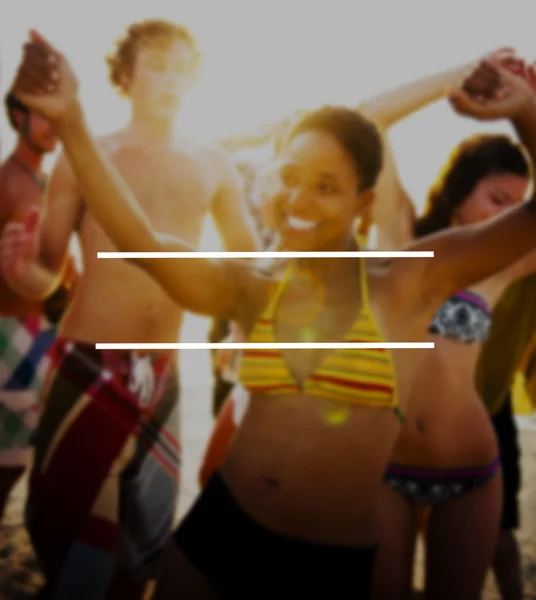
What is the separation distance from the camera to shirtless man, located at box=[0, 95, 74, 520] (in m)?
1.37

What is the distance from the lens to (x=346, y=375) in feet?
3.34

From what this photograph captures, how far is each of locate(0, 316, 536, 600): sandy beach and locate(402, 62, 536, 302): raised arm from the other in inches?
17.2

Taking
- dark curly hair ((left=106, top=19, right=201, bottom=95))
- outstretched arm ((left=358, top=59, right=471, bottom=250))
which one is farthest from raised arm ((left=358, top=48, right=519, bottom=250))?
dark curly hair ((left=106, top=19, right=201, bottom=95))

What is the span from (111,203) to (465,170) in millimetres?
741

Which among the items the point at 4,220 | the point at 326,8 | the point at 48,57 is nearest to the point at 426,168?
the point at 326,8

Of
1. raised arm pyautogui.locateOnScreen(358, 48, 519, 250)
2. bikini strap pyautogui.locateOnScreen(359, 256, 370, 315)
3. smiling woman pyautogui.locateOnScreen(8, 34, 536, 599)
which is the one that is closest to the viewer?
smiling woman pyautogui.locateOnScreen(8, 34, 536, 599)

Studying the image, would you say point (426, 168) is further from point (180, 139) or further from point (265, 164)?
point (180, 139)

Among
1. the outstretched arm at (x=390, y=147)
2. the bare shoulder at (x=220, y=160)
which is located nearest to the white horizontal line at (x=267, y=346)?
the outstretched arm at (x=390, y=147)

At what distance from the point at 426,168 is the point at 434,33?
0.31m

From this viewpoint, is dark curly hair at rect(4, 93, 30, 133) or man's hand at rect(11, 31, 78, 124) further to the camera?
dark curly hair at rect(4, 93, 30, 133)

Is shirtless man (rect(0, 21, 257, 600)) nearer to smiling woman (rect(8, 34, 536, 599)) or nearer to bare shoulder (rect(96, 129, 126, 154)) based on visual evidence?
bare shoulder (rect(96, 129, 126, 154))

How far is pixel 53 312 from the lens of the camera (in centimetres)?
137

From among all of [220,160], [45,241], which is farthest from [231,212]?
[45,241]

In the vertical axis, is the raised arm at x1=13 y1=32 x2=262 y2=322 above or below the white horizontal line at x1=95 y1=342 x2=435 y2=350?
above
